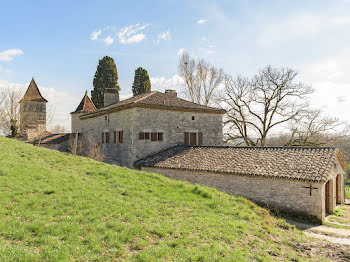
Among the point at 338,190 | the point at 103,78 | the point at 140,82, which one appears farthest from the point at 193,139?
the point at 103,78

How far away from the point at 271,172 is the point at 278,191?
3.27 feet

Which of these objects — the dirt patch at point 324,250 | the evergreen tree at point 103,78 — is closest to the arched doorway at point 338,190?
the dirt patch at point 324,250

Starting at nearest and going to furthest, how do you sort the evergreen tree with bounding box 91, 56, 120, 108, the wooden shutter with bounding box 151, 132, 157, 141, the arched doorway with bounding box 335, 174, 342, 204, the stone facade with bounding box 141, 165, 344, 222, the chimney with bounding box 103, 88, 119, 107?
the stone facade with bounding box 141, 165, 344, 222 → the arched doorway with bounding box 335, 174, 342, 204 → the wooden shutter with bounding box 151, 132, 157, 141 → the chimney with bounding box 103, 88, 119, 107 → the evergreen tree with bounding box 91, 56, 120, 108

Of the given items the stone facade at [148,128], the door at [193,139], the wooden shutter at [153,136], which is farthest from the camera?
the door at [193,139]

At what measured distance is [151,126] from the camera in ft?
65.8

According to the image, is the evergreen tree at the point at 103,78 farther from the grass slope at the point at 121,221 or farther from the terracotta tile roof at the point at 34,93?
the grass slope at the point at 121,221

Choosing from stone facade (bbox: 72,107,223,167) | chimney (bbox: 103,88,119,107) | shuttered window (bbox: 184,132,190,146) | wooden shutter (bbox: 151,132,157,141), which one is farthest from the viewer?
chimney (bbox: 103,88,119,107)

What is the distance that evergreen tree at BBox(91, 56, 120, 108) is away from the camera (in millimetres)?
37000

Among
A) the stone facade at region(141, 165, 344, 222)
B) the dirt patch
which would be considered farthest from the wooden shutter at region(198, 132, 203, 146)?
the dirt patch

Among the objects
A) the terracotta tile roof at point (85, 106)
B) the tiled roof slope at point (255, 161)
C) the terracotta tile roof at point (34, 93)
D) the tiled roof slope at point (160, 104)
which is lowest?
the tiled roof slope at point (255, 161)

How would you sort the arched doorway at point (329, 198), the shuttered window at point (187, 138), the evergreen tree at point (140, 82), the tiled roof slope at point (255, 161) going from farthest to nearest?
the evergreen tree at point (140, 82), the shuttered window at point (187, 138), the arched doorway at point (329, 198), the tiled roof slope at point (255, 161)

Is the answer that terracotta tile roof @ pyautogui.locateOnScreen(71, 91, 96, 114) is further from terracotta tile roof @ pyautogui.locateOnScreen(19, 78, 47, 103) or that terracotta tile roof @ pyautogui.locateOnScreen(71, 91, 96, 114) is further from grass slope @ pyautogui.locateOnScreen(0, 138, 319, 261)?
grass slope @ pyautogui.locateOnScreen(0, 138, 319, 261)

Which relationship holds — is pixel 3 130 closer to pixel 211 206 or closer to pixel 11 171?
pixel 11 171

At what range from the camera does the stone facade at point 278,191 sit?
11.6m
